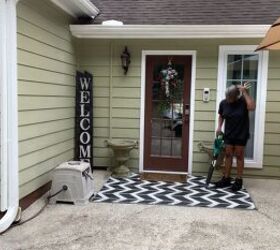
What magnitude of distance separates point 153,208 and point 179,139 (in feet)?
6.01

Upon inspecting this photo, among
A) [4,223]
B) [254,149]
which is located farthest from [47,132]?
[254,149]

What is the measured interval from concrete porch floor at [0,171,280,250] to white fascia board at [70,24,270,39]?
7.58ft

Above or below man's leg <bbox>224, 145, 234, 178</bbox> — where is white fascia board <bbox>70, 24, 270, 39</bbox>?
above

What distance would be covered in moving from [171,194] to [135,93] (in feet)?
5.84

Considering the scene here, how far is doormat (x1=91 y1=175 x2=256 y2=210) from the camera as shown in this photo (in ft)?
13.9

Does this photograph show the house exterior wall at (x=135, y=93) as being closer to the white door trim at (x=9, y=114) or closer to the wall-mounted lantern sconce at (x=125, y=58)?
the wall-mounted lantern sconce at (x=125, y=58)

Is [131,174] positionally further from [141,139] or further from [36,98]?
[36,98]

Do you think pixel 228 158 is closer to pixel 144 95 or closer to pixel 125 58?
pixel 144 95

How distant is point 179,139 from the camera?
5.64m

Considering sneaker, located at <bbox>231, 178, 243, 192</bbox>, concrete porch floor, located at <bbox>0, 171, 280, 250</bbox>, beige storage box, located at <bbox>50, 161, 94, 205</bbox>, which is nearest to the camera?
concrete porch floor, located at <bbox>0, 171, 280, 250</bbox>

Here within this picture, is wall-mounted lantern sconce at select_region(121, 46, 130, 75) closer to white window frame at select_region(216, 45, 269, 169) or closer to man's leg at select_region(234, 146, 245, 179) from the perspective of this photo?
white window frame at select_region(216, 45, 269, 169)

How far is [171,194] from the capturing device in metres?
4.55

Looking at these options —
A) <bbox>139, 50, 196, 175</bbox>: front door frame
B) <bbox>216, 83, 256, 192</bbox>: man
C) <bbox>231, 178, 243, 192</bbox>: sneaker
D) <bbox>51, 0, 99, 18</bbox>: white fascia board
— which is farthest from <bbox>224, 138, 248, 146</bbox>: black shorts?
<bbox>51, 0, 99, 18</bbox>: white fascia board

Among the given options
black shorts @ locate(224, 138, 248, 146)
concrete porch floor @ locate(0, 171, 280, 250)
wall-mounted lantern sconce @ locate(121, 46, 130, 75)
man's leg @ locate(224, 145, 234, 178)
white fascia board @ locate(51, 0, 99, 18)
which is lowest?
concrete porch floor @ locate(0, 171, 280, 250)
